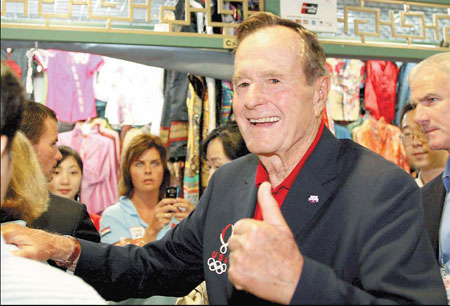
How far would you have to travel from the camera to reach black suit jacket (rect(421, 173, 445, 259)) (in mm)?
2309

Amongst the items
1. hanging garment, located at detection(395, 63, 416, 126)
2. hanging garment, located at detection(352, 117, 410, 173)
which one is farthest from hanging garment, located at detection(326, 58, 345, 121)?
hanging garment, located at detection(395, 63, 416, 126)

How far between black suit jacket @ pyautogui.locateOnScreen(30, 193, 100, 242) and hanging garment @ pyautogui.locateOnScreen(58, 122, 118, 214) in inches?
103

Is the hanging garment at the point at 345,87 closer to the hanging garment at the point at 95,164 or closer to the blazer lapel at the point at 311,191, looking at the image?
the hanging garment at the point at 95,164

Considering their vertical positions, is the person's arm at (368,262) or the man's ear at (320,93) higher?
the man's ear at (320,93)

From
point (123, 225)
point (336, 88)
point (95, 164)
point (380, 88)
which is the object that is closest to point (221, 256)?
point (123, 225)

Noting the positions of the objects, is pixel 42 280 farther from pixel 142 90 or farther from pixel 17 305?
pixel 142 90

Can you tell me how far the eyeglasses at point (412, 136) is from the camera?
391cm

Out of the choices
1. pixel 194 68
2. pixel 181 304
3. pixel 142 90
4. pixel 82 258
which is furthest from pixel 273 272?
pixel 142 90

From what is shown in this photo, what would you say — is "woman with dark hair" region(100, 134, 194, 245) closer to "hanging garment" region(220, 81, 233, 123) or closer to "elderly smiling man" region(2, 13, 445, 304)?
"hanging garment" region(220, 81, 233, 123)

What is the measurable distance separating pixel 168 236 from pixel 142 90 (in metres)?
3.24

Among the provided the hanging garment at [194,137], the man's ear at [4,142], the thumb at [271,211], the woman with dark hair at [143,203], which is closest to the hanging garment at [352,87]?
the hanging garment at [194,137]

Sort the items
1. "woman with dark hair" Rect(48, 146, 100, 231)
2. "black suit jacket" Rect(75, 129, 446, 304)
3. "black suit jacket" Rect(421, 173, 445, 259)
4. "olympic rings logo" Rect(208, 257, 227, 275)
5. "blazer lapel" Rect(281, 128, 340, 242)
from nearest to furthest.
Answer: "black suit jacket" Rect(75, 129, 446, 304) → "blazer lapel" Rect(281, 128, 340, 242) → "olympic rings logo" Rect(208, 257, 227, 275) → "black suit jacket" Rect(421, 173, 445, 259) → "woman with dark hair" Rect(48, 146, 100, 231)

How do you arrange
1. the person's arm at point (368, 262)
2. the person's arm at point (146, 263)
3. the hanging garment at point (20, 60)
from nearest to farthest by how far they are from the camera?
the person's arm at point (368, 262), the person's arm at point (146, 263), the hanging garment at point (20, 60)

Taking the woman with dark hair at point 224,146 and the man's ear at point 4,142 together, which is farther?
the woman with dark hair at point 224,146
